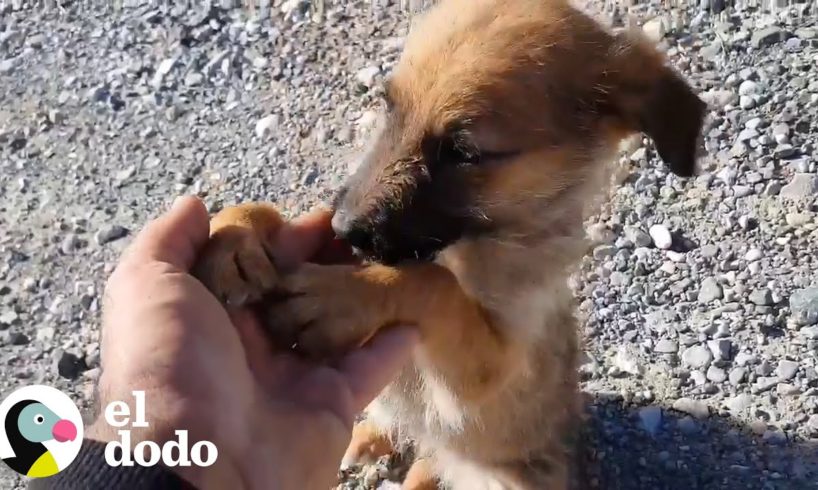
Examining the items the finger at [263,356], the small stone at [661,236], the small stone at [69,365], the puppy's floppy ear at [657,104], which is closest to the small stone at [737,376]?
the small stone at [661,236]

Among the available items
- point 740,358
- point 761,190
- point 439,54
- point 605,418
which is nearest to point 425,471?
point 605,418

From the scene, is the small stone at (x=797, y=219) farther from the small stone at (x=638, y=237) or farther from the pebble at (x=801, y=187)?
the small stone at (x=638, y=237)

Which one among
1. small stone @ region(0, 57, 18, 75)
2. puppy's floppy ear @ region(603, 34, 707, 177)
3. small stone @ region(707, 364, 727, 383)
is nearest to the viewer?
puppy's floppy ear @ region(603, 34, 707, 177)

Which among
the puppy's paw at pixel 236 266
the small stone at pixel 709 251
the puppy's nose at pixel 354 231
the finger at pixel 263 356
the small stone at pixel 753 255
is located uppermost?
the puppy's paw at pixel 236 266

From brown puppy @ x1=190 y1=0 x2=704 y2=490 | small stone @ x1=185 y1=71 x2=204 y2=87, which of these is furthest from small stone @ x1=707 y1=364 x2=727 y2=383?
small stone @ x1=185 y1=71 x2=204 y2=87

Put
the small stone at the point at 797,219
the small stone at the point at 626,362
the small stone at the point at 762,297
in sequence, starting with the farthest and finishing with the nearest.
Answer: the small stone at the point at 797,219
the small stone at the point at 762,297
the small stone at the point at 626,362

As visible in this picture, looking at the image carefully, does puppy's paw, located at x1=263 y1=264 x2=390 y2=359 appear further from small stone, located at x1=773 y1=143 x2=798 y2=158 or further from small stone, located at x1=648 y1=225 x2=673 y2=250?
small stone, located at x1=773 y1=143 x2=798 y2=158

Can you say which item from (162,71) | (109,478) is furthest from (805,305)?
(162,71)
